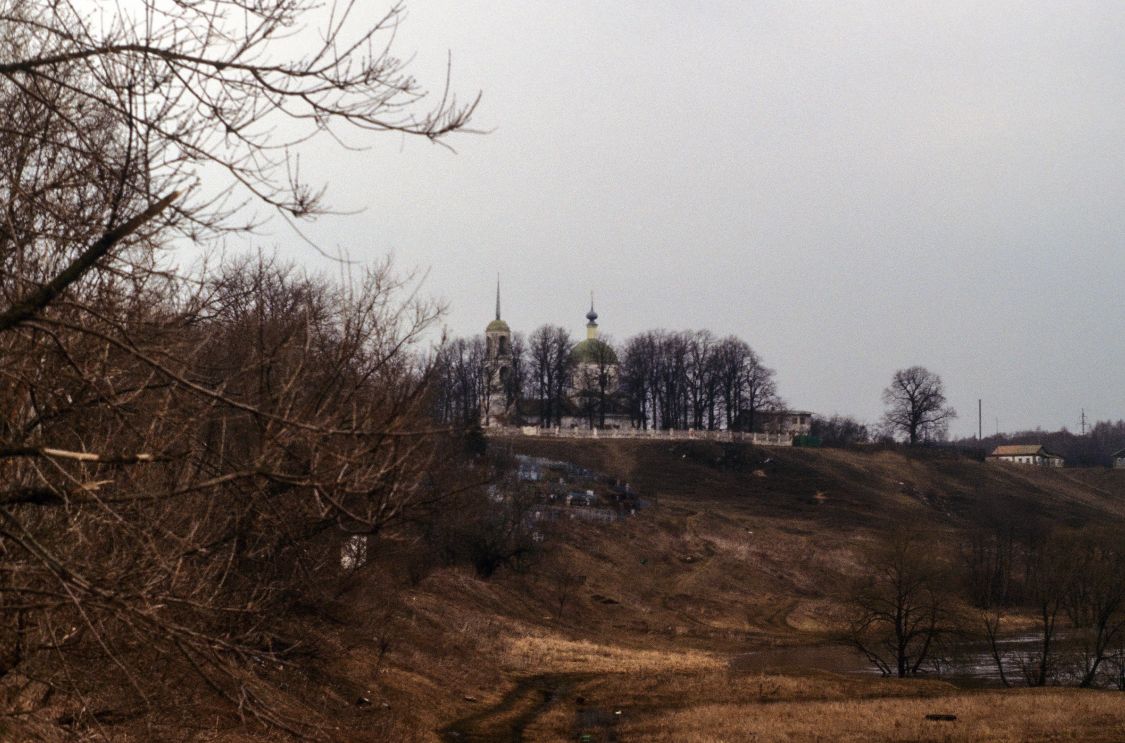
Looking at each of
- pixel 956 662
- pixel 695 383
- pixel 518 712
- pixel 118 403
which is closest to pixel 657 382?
pixel 695 383

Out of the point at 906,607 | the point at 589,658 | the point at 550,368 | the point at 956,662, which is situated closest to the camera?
the point at 589,658

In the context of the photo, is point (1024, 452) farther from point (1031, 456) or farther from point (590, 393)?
point (590, 393)

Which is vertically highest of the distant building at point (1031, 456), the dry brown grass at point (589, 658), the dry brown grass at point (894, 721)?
the distant building at point (1031, 456)

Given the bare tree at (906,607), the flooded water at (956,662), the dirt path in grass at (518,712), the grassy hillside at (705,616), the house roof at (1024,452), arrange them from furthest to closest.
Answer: the house roof at (1024,452) → the bare tree at (906,607) → the flooded water at (956,662) → the grassy hillside at (705,616) → the dirt path in grass at (518,712)

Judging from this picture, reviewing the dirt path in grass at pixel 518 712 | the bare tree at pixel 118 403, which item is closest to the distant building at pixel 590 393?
the dirt path in grass at pixel 518 712

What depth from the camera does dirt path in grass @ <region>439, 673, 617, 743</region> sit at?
27.8 m

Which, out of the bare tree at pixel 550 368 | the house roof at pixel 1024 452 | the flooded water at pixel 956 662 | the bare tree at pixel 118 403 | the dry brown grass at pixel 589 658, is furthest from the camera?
the house roof at pixel 1024 452

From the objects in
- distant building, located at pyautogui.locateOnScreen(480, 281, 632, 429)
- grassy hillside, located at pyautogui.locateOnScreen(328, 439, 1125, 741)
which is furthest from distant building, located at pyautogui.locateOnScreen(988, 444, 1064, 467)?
distant building, located at pyautogui.locateOnScreen(480, 281, 632, 429)

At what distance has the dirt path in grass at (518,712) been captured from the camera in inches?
1095

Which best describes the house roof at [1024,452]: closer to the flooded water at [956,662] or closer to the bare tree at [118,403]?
the flooded water at [956,662]

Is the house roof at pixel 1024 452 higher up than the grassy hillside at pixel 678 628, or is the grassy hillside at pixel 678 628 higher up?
the house roof at pixel 1024 452

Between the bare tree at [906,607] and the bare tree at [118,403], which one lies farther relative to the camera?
the bare tree at [906,607]

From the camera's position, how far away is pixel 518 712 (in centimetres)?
3155

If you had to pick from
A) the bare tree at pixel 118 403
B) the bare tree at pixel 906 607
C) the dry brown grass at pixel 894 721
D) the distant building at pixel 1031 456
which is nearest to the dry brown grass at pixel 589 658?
the bare tree at pixel 906 607
